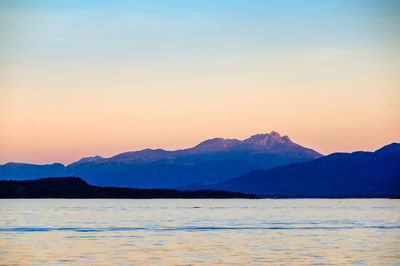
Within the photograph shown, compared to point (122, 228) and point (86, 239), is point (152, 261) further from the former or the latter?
point (122, 228)

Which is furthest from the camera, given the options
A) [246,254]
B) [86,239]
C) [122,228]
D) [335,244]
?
[122,228]

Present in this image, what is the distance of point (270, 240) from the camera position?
73.0 m

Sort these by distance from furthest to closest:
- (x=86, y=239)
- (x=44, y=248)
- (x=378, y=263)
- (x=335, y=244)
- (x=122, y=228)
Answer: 1. (x=122, y=228)
2. (x=86, y=239)
3. (x=335, y=244)
4. (x=44, y=248)
5. (x=378, y=263)

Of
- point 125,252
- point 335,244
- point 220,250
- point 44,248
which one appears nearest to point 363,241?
point 335,244

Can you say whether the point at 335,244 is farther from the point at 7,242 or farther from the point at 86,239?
the point at 7,242

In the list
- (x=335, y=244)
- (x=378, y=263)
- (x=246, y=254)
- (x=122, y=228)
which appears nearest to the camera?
(x=378, y=263)

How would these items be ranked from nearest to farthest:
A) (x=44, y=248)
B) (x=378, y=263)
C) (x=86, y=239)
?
(x=378, y=263) < (x=44, y=248) < (x=86, y=239)

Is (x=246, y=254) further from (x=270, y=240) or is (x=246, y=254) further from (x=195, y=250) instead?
(x=270, y=240)

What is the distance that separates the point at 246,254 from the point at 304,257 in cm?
491

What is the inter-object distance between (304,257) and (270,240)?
16750 mm

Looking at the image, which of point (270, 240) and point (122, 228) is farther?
point (122, 228)

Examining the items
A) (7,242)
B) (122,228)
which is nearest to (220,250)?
(7,242)

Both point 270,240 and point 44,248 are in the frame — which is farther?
point 270,240

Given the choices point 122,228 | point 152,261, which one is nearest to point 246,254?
point 152,261
